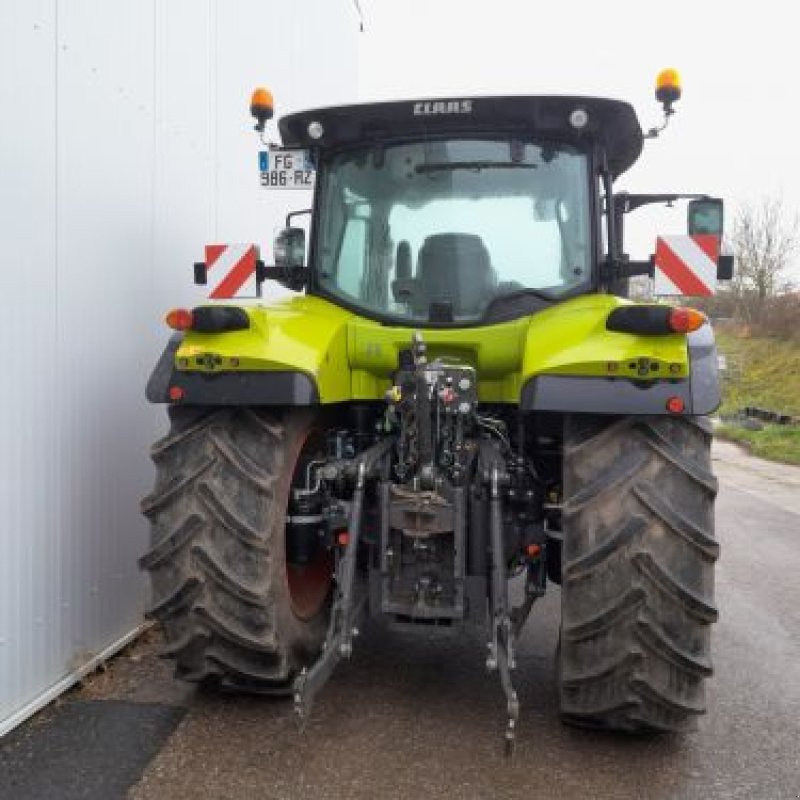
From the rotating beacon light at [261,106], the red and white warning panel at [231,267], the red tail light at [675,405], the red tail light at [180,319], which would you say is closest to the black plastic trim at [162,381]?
the red tail light at [180,319]

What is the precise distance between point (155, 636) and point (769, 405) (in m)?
19.3

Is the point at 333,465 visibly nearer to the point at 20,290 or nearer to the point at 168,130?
the point at 20,290

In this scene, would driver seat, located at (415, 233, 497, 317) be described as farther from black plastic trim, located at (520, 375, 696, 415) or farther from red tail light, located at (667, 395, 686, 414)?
red tail light, located at (667, 395, 686, 414)

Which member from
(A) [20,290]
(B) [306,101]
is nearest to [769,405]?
(B) [306,101]

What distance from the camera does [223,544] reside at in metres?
3.22

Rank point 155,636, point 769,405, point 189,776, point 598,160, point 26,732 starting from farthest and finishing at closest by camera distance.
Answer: point 769,405
point 155,636
point 598,160
point 26,732
point 189,776

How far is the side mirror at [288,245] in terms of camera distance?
4.56m

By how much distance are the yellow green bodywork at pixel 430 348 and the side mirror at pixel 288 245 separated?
55cm

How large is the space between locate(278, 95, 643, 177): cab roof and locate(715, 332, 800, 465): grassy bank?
1408 cm

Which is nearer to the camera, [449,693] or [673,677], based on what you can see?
[673,677]

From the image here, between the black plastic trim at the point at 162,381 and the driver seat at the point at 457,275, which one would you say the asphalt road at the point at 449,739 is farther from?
the driver seat at the point at 457,275

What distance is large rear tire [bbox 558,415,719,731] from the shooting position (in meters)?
2.93

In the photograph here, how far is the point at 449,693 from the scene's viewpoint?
3699 millimetres

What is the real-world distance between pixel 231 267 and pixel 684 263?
216 centimetres
